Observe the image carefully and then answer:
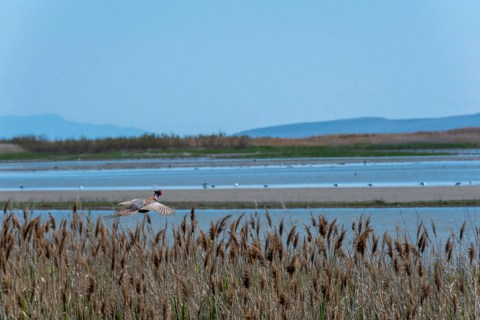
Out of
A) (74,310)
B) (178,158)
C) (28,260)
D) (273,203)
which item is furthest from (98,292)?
(178,158)

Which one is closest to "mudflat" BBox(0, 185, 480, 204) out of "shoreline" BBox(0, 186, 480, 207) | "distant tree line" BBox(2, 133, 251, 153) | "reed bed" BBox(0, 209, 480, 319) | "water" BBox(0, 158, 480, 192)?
"shoreline" BBox(0, 186, 480, 207)

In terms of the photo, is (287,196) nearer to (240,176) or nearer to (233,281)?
(240,176)

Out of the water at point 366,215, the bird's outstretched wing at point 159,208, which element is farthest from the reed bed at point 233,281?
the water at point 366,215

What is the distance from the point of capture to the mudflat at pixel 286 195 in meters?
24.8

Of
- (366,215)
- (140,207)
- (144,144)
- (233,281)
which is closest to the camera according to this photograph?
(233,281)

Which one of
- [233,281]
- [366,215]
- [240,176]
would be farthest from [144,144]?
[233,281]

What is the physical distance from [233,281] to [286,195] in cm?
1839

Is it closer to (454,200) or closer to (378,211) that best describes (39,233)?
(378,211)

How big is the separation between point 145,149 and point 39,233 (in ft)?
198

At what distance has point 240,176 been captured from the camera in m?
37.3

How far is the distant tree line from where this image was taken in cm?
6938

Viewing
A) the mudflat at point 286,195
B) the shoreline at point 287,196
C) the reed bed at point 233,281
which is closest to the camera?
the reed bed at point 233,281

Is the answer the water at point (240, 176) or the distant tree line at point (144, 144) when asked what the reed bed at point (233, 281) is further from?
the distant tree line at point (144, 144)

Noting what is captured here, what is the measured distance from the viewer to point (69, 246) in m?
9.55
